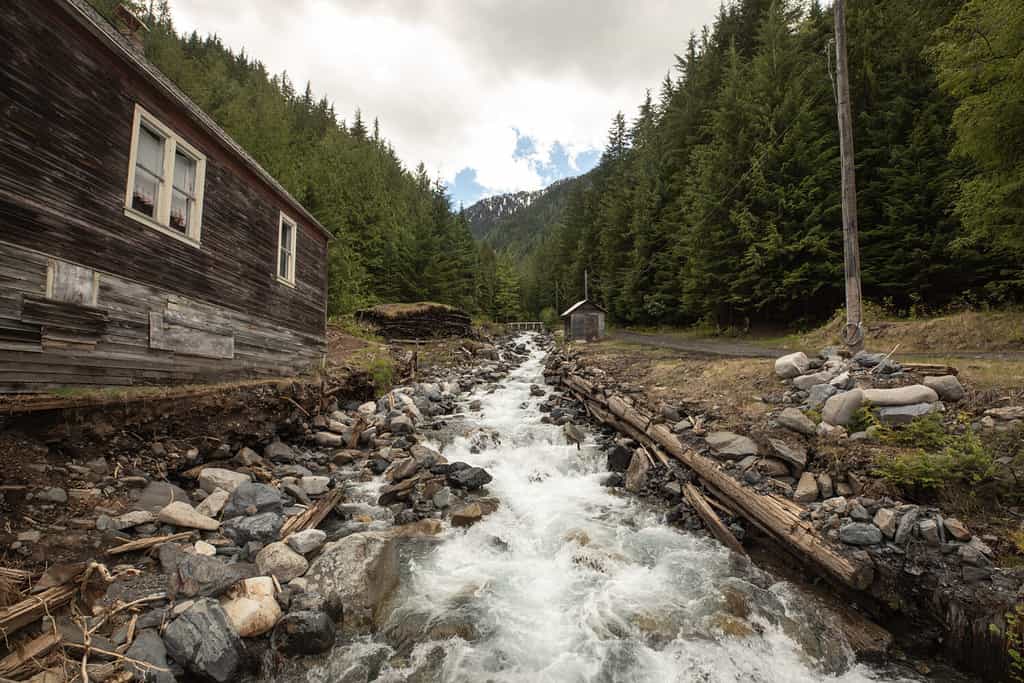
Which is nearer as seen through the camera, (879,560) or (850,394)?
(879,560)

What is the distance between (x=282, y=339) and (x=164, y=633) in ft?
29.6

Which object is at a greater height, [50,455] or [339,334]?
[339,334]

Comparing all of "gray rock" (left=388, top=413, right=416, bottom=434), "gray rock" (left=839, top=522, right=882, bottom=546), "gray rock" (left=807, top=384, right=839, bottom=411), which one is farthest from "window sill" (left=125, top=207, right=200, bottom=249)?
"gray rock" (left=807, top=384, right=839, bottom=411)

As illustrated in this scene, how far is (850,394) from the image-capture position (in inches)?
238

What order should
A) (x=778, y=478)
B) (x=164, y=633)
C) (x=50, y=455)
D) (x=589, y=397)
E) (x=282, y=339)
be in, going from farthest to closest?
1. (x=589, y=397)
2. (x=282, y=339)
3. (x=778, y=478)
4. (x=50, y=455)
5. (x=164, y=633)

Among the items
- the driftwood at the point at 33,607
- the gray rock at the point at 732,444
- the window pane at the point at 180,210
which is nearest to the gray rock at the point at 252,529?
the driftwood at the point at 33,607

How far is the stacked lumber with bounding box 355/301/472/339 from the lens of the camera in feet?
86.5

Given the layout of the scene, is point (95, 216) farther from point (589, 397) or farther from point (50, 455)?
point (589, 397)

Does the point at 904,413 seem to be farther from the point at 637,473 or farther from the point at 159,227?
the point at 159,227

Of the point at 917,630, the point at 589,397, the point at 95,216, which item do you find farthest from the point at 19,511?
the point at 589,397

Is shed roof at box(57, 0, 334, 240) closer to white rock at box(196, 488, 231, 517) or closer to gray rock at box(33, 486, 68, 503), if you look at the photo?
gray rock at box(33, 486, 68, 503)

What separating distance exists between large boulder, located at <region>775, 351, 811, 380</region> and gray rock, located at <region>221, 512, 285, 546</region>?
10051mm

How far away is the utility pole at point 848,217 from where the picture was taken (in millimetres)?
9258

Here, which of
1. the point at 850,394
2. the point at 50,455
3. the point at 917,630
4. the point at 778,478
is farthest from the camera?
the point at 850,394
